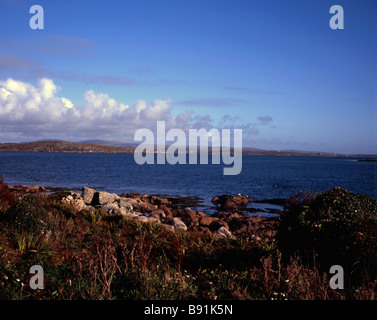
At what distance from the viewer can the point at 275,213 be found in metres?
30.8

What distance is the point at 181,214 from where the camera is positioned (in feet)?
84.1

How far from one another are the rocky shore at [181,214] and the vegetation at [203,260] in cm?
725

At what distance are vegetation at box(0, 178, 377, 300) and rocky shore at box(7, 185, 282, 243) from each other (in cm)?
725

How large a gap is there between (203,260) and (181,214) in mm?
17314

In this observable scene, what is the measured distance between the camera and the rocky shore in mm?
18719

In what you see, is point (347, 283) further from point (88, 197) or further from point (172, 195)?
point (172, 195)

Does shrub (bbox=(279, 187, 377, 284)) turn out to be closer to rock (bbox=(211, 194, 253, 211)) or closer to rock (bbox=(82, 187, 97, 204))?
rock (bbox=(82, 187, 97, 204))

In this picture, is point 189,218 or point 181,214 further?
point 181,214

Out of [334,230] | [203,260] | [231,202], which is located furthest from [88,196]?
[334,230]

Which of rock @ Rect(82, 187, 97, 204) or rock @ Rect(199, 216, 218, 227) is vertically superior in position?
rock @ Rect(82, 187, 97, 204)

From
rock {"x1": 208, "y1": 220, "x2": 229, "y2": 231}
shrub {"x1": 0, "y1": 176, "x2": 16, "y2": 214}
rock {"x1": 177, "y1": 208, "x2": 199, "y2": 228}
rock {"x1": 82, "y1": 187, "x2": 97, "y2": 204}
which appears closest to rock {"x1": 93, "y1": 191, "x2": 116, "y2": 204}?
rock {"x1": 82, "y1": 187, "x2": 97, "y2": 204}

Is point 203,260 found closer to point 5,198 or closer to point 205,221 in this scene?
point 5,198

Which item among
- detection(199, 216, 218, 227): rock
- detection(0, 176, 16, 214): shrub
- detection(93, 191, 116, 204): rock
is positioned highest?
detection(0, 176, 16, 214): shrub
